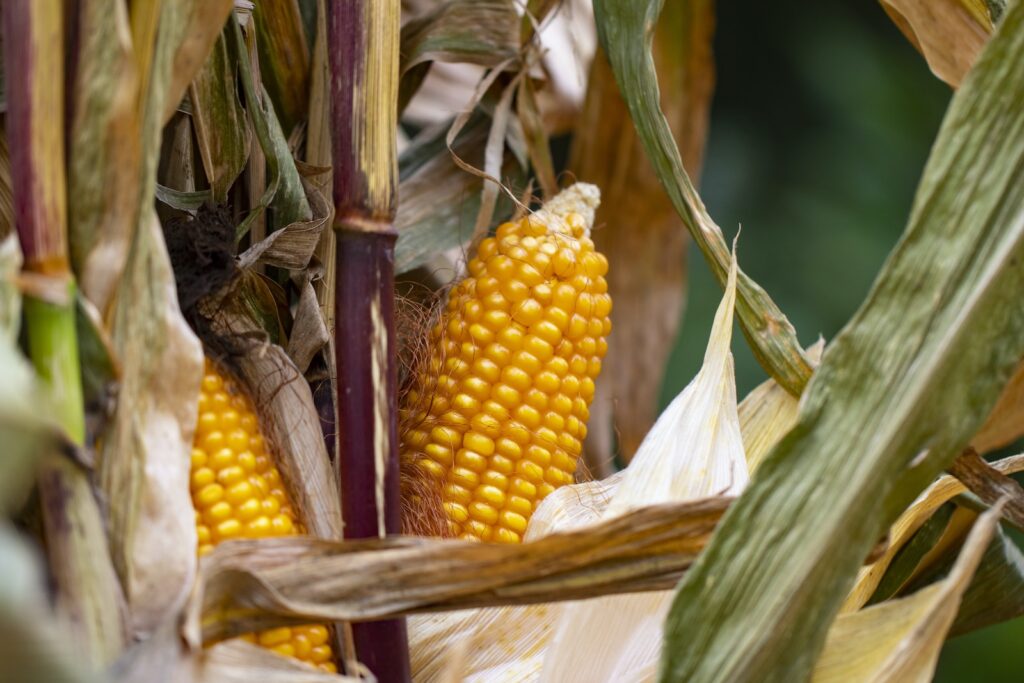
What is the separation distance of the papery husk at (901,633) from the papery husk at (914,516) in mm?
95

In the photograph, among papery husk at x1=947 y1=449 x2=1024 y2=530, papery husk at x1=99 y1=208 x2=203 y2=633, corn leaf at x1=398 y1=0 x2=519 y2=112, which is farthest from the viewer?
corn leaf at x1=398 y1=0 x2=519 y2=112

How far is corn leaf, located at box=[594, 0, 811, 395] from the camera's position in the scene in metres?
0.41

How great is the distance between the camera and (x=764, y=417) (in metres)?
→ 0.41

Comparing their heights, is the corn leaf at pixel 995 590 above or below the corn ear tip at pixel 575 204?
below

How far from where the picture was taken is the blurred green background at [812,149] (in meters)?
1.13

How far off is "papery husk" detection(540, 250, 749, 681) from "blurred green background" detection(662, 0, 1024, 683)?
75 centimetres

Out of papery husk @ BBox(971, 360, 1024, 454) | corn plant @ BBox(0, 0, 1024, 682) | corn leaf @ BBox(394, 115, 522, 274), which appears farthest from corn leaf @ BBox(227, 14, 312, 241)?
papery husk @ BBox(971, 360, 1024, 454)

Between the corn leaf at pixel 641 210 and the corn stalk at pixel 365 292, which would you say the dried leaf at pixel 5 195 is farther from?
the corn leaf at pixel 641 210

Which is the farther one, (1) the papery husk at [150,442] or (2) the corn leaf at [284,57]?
(2) the corn leaf at [284,57]

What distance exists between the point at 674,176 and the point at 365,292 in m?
0.17

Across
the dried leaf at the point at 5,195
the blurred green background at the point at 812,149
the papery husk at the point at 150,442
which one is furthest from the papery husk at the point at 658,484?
the blurred green background at the point at 812,149

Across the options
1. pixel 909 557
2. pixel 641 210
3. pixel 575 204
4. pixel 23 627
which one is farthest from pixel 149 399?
pixel 641 210

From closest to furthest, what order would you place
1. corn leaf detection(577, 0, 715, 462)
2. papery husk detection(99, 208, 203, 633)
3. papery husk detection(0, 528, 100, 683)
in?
1. papery husk detection(0, 528, 100, 683)
2. papery husk detection(99, 208, 203, 633)
3. corn leaf detection(577, 0, 715, 462)

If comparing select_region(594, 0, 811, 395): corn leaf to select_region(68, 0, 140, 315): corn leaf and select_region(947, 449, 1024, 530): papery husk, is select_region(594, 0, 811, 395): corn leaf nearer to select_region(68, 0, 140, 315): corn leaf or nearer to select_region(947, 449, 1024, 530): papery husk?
select_region(947, 449, 1024, 530): papery husk
